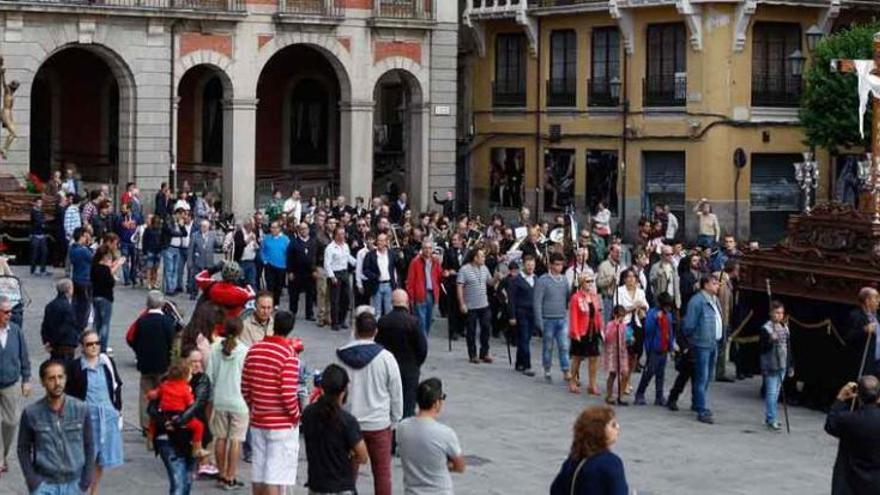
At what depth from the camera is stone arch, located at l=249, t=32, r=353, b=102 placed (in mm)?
43719

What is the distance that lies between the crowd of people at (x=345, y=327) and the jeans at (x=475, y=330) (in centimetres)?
3

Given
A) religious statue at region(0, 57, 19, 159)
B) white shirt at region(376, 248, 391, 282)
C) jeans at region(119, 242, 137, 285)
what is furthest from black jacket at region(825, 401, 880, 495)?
religious statue at region(0, 57, 19, 159)

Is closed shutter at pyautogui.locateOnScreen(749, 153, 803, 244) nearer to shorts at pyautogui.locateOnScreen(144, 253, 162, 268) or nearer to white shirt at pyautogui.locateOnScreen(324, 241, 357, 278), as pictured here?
shorts at pyautogui.locateOnScreen(144, 253, 162, 268)

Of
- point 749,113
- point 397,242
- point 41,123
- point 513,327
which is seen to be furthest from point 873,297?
point 41,123

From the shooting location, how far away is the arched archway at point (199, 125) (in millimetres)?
47156

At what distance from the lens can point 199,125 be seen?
4756 cm

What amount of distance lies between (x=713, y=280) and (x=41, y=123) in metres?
28.7

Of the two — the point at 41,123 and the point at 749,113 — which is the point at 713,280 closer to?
the point at 749,113

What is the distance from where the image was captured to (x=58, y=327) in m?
18.9

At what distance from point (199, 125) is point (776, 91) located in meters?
14.6

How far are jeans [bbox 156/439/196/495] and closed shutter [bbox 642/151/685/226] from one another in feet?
96.3

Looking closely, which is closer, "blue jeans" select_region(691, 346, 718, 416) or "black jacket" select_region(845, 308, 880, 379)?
"black jacket" select_region(845, 308, 880, 379)

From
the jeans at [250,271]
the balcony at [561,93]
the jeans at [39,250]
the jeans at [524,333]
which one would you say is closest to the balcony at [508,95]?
the balcony at [561,93]

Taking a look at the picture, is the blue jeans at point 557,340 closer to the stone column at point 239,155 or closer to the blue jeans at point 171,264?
the blue jeans at point 171,264
